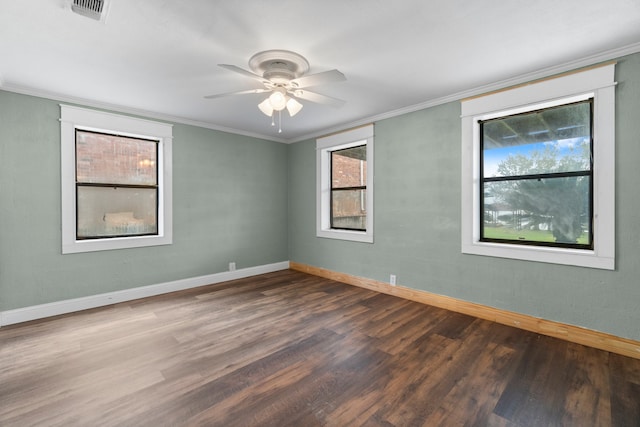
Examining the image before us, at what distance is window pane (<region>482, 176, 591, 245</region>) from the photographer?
267 cm

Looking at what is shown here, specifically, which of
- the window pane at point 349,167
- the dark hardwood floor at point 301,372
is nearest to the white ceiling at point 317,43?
the window pane at point 349,167

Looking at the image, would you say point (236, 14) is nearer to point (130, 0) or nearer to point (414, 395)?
point (130, 0)

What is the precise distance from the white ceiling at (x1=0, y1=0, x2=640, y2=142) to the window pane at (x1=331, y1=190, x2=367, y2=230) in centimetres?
170

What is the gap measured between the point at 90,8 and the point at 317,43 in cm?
150

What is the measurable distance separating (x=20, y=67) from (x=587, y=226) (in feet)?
17.7

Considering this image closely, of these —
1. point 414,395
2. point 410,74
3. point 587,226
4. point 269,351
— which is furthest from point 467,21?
point 269,351

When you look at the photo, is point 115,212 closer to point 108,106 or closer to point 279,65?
point 108,106

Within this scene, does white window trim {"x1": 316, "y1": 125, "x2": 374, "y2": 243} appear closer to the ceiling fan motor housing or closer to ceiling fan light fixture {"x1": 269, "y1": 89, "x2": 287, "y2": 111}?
the ceiling fan motor housing

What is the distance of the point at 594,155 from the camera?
2.50 metres

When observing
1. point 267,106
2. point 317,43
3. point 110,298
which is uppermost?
point 317,43

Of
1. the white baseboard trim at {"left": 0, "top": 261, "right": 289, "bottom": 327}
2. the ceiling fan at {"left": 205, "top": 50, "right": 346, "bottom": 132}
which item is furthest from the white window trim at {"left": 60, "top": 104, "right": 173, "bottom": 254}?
the ceiling fan at {"left": 205, "top": 50, "right": 346, "bottom": 132}

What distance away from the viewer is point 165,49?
231 centimetres

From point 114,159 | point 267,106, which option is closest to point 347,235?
point 267,106

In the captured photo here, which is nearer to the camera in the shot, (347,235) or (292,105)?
(292,105)
